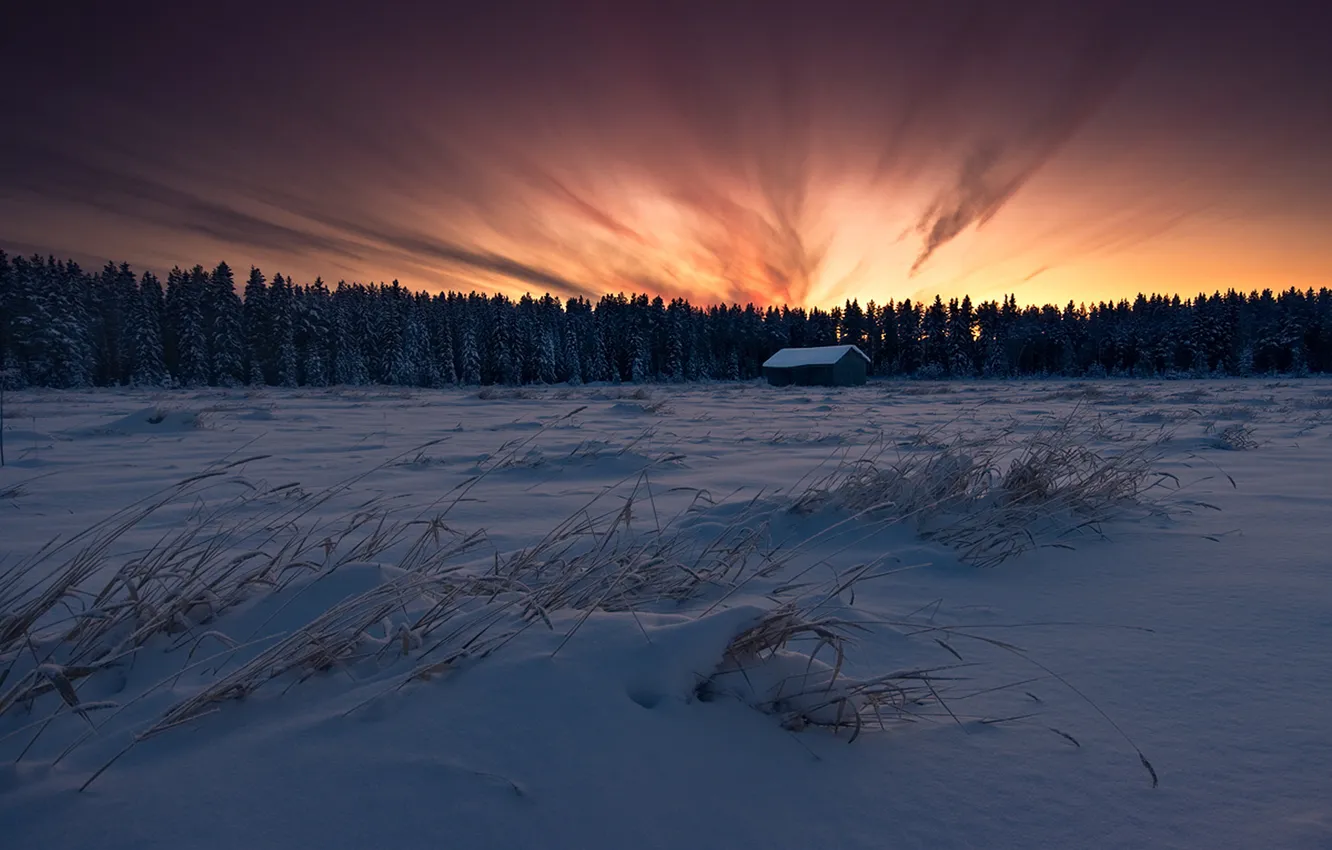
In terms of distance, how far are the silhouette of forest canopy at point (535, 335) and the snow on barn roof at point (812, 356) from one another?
22231 millimetres

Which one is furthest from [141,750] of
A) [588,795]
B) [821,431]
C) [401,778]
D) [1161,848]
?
[821,431]

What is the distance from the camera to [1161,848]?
3.23 feet

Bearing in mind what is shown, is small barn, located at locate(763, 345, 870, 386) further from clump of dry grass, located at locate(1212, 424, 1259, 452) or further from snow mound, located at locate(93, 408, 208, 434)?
snow mound, located at locate(93, 408, 208, 434)

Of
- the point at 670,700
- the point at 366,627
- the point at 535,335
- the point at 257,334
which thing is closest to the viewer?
the point at 670,700

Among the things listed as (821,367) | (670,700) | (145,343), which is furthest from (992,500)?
(145,343)

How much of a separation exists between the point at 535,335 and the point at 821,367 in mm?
36711

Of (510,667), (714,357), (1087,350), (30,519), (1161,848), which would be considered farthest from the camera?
(714,357)

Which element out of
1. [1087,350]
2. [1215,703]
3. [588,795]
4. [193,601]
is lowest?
[1215,703]

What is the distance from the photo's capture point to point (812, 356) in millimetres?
50781

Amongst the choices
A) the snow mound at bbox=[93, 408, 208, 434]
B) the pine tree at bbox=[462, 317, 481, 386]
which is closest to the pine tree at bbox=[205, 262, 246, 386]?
the pine tree at bbox=[462, 317, 481, 386]

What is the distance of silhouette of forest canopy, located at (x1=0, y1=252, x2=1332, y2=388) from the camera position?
2010 inches

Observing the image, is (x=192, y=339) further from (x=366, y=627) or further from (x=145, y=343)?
(x=366, y=627)

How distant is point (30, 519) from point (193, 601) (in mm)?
2522

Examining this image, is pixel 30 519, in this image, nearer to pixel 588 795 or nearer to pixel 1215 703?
pixel 588 795
